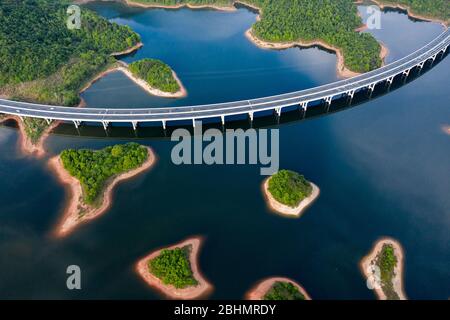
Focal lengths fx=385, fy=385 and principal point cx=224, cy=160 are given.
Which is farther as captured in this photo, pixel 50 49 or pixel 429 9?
pixel 429 9

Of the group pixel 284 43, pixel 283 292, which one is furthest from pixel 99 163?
pixel 284 43

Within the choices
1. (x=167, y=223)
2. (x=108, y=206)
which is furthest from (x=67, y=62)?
(x=167, y=223)

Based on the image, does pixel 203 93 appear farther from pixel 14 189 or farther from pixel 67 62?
pixel 14 189

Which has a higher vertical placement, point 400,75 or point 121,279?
point 400,75

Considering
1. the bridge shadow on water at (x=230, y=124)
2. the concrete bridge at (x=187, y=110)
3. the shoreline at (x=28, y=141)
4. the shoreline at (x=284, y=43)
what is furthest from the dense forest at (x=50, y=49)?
the shoreline at (x=284, y=43)

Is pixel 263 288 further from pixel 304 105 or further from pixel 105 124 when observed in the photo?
pixel 105 124

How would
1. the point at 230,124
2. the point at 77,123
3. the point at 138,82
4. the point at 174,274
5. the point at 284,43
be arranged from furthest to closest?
1. the point at 284,43
2. the point at 138,82
3. the point at 230,124
4. the point at 77,123
5. the point at 174,274

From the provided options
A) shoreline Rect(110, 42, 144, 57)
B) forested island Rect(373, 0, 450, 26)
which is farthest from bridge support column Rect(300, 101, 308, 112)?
forested island Rect(373, 0, 450, 26)
